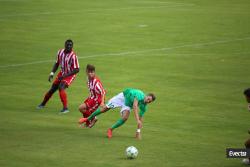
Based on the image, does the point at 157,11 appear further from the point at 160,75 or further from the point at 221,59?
the point at 160,75

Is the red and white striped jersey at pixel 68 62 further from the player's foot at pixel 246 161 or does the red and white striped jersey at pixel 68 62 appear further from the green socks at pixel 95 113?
the player's foot at pixel 246 161

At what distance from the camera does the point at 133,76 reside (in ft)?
110

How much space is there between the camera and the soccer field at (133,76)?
68.2 feet

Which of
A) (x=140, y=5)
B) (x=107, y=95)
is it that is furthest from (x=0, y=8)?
(x=107, y=95)

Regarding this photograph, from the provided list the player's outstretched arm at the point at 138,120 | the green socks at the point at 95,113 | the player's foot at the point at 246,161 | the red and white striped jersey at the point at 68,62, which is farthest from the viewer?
the red and white striped jersey at the point at 68,62

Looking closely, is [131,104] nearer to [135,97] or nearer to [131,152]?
[135,97]

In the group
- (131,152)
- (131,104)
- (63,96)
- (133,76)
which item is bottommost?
(133,76)

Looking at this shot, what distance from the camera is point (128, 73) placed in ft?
112

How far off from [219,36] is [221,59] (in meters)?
7.15

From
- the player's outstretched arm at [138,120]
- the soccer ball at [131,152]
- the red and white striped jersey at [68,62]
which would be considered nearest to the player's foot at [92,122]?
the player's outstretched arm at [138,120]

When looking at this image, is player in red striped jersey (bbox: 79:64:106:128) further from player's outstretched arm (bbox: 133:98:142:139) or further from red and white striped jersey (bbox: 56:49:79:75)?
red and white striped jersey (bbox: 56:49:79:75)

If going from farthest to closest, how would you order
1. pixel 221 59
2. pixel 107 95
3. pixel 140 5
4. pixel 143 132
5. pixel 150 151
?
pixel 140 5 → pixel 221 59 → pixel 107 95 → pixel 143 132 → pixel 150 151

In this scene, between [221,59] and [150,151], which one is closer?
[150,151]

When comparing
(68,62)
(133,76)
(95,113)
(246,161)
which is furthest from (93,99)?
(133,76)
